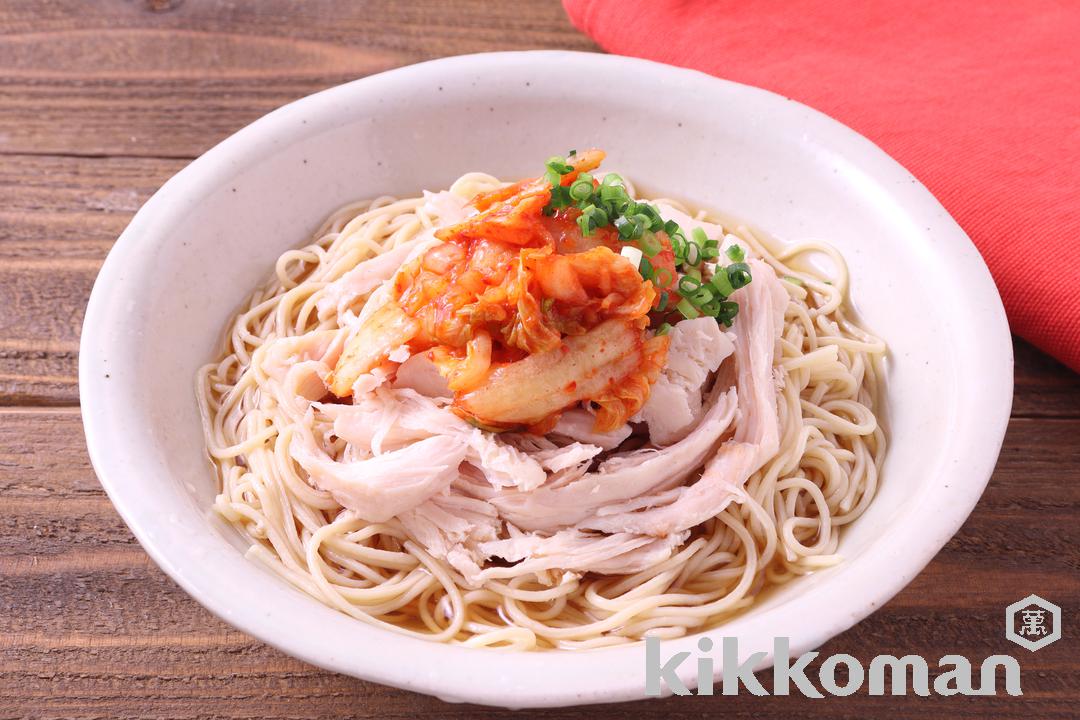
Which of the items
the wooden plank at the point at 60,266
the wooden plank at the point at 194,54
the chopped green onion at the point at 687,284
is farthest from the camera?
the wooden plank at the point at 194,54

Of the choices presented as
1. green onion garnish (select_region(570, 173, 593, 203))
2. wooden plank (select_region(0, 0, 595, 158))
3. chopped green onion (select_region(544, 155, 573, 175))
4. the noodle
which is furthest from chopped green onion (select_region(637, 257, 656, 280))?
wooden plank (select_region(0, 0, 595, 158))

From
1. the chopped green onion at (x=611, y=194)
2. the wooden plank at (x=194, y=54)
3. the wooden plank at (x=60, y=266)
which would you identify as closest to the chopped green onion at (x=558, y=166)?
the chopped green onion at (x=611, y=194)

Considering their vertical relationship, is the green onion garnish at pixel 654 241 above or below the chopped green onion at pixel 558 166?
below

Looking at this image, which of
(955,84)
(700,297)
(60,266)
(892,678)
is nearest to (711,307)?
(700,297)

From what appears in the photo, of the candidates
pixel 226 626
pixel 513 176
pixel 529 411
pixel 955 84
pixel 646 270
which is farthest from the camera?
pixel 955 84

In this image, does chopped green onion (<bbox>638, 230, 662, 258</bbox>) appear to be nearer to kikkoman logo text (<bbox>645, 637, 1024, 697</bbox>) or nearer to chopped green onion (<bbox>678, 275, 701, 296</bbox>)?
chopped green onion (<bbox>678, 275, 701, 296</bbox>)

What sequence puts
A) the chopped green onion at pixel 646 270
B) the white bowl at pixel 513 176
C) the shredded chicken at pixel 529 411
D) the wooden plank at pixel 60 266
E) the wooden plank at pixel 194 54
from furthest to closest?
the wooden plank at pixel 194 54 < the wooden plank at pixel 60 266 < the chopped green onion at pixel 646 270 < the shredded chicken at pixel 529 411 < the white bowl at pixel 513 176
